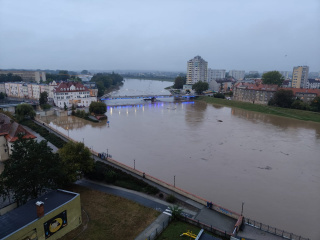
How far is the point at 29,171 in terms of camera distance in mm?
10914

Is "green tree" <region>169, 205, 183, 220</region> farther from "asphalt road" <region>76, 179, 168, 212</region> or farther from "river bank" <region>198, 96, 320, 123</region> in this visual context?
"river bank" <region>198, 96, 320, 123</region>

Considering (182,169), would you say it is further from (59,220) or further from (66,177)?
(59,220)

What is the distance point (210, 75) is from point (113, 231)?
112272 mm

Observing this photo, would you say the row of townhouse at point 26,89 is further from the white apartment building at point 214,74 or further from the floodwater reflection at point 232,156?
the white apartment building at point 214,74

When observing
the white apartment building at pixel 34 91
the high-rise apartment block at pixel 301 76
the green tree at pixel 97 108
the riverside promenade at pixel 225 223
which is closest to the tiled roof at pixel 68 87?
the green tree at pixel 97 108

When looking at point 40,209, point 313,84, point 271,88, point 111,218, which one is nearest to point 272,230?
point 111,218

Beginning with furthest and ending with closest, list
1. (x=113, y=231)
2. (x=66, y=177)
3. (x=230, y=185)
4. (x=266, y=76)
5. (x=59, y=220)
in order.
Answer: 1. (x=266, y=76)
2. (x=230, y=185)
3. (x=66, y=177)
4. (x=113, y=231)
5. (x=59, y=220)

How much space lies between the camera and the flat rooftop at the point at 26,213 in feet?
27.7

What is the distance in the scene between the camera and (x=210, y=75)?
116 metres

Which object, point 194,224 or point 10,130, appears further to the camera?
point 10,130

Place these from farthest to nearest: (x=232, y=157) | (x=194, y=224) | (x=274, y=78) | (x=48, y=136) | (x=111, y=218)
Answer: (x=274, y=78)
(x=48, y=136)
(x=232, y=157)
(x=111, y=218)
(x=194, y=224)

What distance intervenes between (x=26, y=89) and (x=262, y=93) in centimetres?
5488

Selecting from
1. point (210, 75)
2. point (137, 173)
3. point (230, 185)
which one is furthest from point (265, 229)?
point (210, 75)

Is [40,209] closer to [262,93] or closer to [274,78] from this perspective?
[262,93]
